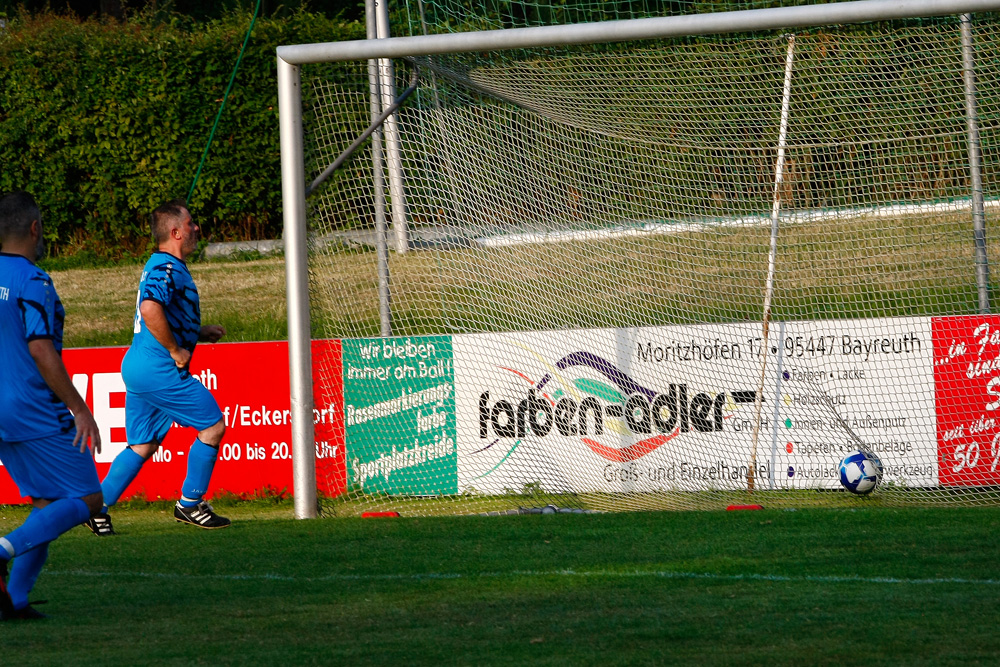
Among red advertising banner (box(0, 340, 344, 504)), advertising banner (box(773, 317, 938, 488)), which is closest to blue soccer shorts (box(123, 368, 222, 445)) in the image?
red advertising banner (box(0, 340, 344, 504))

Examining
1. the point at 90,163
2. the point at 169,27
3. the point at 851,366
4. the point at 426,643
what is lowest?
the point at 426,643

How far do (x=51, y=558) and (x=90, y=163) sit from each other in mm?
10864

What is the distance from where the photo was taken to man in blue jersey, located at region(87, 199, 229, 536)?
23.5ft

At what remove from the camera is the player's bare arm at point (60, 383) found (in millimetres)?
4688

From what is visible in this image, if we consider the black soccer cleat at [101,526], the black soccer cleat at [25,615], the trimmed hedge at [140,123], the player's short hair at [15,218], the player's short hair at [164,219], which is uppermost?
the trimmed hedge at [140,123]

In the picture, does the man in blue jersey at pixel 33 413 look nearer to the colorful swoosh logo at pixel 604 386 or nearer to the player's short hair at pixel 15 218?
the player's short hair at pixel 15 218

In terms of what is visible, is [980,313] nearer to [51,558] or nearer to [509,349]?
[509,349]

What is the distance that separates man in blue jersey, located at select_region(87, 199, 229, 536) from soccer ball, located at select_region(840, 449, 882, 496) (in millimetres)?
4149

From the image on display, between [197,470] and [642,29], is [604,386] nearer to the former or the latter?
[642,29]

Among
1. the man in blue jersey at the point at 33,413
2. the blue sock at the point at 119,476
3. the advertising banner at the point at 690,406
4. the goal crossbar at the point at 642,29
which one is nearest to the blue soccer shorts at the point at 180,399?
the blue sock at the point at 119,476

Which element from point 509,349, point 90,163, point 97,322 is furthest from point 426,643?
point 90,163

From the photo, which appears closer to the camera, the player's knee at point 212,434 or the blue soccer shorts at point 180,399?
the blue soccer shorts at point 180,399

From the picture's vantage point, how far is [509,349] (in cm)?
884

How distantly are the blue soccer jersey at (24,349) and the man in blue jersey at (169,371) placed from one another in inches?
90.8
